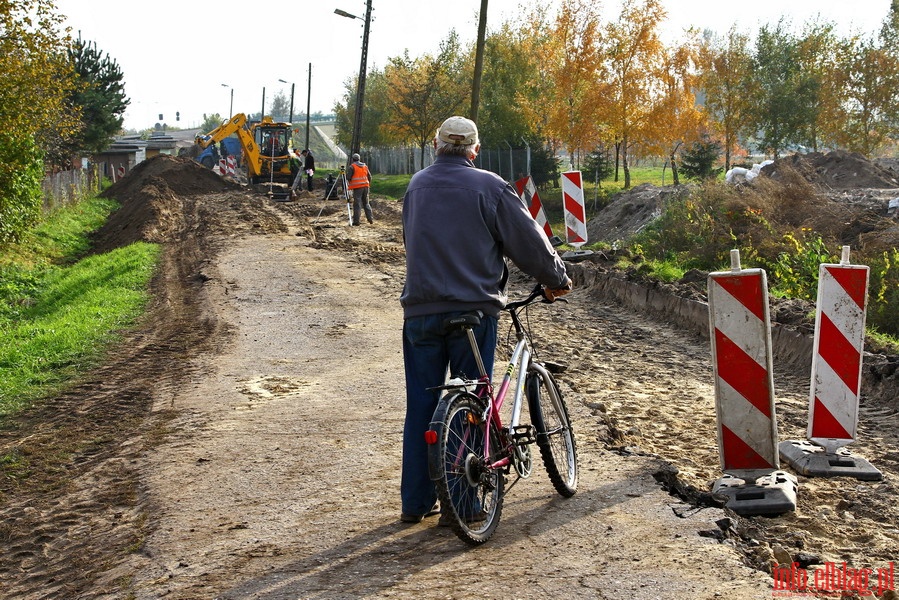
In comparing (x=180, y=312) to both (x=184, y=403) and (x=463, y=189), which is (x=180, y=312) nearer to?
(x=184, y=403)

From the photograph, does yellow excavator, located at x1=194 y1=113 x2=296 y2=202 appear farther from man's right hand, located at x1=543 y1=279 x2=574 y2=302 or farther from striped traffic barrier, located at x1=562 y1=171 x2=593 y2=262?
man's right hand, located at x1=543 y1=279 x2=574 y2=302

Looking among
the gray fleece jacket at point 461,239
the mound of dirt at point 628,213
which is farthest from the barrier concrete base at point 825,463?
the mound of dirt at point 628,213

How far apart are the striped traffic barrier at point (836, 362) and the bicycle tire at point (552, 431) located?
176cm

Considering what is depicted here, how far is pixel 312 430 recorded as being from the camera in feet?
23.3

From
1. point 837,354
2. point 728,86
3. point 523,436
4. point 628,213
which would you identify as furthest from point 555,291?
point 728,86

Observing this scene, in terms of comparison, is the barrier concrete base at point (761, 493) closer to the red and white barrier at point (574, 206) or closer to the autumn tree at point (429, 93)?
the red and white barrier at point (574, 206)

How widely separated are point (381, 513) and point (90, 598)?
1.55 m

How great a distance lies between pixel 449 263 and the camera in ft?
15.9

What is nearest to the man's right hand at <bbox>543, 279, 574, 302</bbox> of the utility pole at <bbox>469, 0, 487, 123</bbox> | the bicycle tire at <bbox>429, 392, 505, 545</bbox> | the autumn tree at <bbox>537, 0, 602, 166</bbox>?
the bicycle tire at <bbox>429, 392, 505, 545</bbox>

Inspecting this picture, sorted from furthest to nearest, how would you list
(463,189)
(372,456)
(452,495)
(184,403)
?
(184,403) < (372,456) < (463,189) < (452,495)

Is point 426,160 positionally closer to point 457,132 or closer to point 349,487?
point 349,487

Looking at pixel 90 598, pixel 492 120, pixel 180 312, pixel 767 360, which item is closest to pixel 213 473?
pixel 90 598

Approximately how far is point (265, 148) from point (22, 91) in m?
24.5

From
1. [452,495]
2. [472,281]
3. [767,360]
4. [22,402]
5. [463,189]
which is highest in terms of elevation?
[463,189]
